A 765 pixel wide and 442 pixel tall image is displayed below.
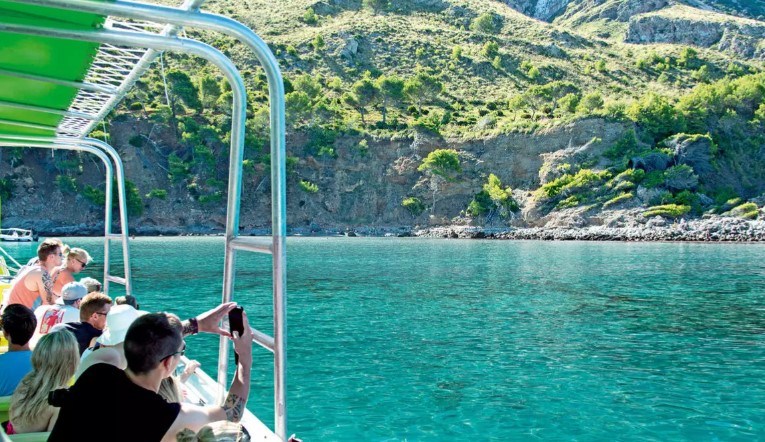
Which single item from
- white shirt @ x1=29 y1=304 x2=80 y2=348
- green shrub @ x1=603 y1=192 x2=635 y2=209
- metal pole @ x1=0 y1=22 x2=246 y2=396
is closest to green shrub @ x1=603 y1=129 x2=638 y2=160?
green shrub @ x1=603 y1=192 x2=635 y2=209

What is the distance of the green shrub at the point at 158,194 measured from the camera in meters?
79.1

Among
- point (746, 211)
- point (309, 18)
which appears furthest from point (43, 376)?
point (309, 18)

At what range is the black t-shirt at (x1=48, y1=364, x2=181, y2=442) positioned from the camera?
9.58 ft

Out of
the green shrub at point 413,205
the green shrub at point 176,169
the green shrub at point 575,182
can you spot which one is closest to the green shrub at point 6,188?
the green shrub at point 176,169

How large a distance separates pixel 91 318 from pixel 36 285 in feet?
8.22

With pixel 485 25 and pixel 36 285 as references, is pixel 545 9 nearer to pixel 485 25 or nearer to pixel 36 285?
pixel 485 25

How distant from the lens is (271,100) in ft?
11.6

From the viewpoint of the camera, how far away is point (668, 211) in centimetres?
7381

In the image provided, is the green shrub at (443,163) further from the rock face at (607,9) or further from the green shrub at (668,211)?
the rock face at (607,9)

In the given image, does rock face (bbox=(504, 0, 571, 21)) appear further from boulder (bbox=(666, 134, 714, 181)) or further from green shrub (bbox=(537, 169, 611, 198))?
green shrub (bbox=(537, 169, 611, 198))

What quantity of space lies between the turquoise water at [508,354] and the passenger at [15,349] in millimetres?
4914

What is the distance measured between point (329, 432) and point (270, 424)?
1003 mm

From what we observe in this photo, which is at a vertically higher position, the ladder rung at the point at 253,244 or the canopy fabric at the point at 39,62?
the canopy fabric at the point at 39,62

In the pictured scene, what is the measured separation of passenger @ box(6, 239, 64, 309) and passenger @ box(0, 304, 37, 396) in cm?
306
